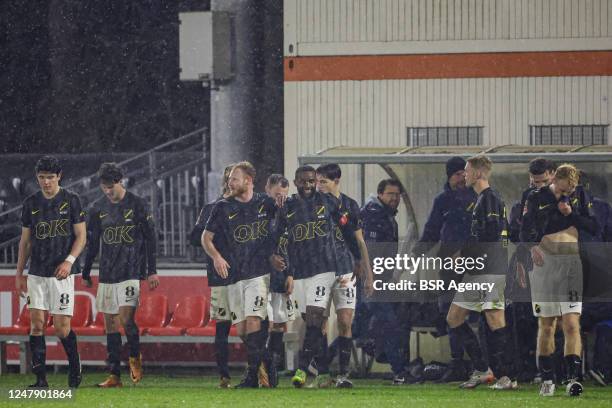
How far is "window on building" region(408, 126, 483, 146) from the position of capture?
53.5ft

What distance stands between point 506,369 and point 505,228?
4.12 ft

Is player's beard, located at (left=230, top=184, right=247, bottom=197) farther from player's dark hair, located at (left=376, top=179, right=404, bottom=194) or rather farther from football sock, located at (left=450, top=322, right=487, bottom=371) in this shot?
football sock, located at (left=450, top=322, right=487, bottom=371)

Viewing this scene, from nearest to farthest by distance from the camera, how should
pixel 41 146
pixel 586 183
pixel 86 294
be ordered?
pixel 586 183
pixel 86 294
pixel 41 146

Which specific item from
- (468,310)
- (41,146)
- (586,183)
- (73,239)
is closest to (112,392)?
(73,239)

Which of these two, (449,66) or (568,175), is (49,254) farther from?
(449,66)

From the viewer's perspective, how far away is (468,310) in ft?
41.9

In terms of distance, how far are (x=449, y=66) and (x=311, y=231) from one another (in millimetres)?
3959

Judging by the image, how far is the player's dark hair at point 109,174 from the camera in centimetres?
1297

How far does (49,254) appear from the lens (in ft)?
41.5

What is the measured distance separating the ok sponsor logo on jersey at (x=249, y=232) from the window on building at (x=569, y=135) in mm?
4497

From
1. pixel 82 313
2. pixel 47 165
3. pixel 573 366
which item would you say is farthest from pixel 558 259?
pixel 82 313

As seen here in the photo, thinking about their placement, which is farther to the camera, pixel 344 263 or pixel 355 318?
pixel 355 318

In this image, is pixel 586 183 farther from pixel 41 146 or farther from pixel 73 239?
pixel 41 146

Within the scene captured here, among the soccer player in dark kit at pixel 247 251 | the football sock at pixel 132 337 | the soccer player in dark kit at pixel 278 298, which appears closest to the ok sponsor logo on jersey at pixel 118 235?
the football sock at pixel 132 337
